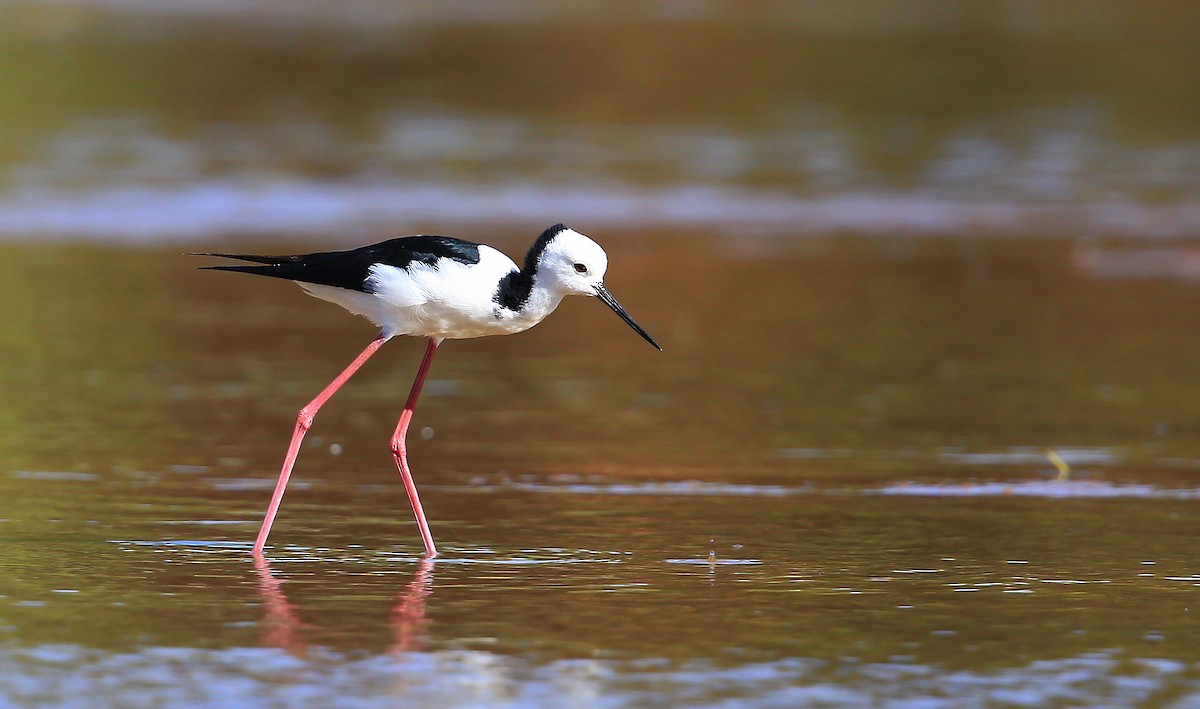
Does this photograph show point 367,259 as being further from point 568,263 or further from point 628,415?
point 628,415

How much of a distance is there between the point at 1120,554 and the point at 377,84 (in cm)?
2443

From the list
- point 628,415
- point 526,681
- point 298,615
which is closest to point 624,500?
point 628,415

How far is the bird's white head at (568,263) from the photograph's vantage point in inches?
325

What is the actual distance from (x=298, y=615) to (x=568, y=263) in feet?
6.53

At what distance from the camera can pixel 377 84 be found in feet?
103

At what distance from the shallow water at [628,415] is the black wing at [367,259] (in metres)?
0.99

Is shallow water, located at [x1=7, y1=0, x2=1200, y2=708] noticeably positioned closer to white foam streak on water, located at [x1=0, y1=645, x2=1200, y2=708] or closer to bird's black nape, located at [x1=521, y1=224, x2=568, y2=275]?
white foam streak on water, located at [x1=0, y1=645, x2=1200, y2=708]

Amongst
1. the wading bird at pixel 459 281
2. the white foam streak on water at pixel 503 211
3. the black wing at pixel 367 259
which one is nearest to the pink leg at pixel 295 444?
the wading bird at pixel 459 281

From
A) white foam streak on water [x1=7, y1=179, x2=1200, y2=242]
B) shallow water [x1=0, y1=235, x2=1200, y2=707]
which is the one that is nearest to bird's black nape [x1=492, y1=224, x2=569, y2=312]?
shallow water [x1=0, y1=235, x2=1200, y2=707]

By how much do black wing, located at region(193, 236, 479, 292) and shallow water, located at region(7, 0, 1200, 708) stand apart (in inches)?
38.8

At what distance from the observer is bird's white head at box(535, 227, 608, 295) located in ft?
27.1

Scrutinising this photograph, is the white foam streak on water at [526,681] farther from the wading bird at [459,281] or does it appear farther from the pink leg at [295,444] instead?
the wading bird at [459,281]

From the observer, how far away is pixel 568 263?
8266mm

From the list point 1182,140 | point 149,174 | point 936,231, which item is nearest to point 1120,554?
point 936,231
